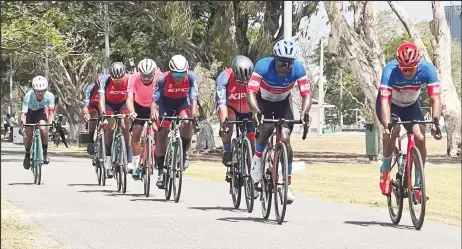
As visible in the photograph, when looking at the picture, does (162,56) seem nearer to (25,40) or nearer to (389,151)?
(25,40)

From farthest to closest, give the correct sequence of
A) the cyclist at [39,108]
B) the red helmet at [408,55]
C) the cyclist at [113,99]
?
the cyclist at [39,108] → the cyclist at [113,99] → the red helmet at [408,55]

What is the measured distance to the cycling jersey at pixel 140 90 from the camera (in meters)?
16.0

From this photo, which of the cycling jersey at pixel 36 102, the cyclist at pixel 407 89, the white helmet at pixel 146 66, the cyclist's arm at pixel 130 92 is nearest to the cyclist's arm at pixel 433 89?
the cyclist at pixel 407 89

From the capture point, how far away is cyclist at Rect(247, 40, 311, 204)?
11.3 meters

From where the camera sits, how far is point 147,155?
1548 centimetres

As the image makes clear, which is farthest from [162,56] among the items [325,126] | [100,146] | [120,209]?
[325,126]

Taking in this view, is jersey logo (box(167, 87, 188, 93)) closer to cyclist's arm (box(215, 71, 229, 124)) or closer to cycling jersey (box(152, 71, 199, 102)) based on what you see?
cycling jersey (box(152, 71, 199, 102))

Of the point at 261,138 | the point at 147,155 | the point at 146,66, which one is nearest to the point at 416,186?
the point at 261,138

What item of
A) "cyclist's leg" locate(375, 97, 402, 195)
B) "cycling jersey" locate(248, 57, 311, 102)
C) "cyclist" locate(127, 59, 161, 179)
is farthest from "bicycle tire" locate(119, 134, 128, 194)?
"cyclist's leg" locate(375, 97, 402, 195)

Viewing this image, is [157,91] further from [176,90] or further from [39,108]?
[39,108]

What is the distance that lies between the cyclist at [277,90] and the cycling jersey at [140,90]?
4.26m

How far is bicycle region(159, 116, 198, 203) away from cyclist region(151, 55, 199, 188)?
0.16m

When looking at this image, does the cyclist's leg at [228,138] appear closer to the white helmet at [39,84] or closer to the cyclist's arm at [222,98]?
the cyclist's arm at [222,98]

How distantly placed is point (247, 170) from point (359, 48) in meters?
19.7
